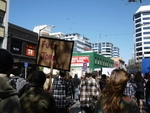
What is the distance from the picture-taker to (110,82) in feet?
9.45

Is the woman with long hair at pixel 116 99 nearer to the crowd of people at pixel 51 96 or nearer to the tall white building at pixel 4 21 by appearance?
the crowd of people at pixel 51 96

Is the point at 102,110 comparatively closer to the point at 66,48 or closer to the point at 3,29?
the point at 66,48

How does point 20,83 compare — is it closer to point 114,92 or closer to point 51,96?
point 51,96

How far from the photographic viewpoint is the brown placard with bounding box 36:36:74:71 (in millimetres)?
5411

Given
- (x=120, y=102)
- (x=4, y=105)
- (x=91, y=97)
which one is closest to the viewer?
(x=4, y=105)

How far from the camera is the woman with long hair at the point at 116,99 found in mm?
→ 2734

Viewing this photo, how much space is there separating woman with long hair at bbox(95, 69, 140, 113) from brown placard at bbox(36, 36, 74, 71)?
8.49 ft

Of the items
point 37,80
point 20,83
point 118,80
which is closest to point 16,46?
point 20,83

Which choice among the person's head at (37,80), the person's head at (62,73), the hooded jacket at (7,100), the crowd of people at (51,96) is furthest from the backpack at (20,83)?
the hooded jacket at (7,100)

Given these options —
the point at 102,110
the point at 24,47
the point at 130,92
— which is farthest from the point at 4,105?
the point at 24,47

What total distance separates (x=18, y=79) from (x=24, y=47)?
24.5 metres

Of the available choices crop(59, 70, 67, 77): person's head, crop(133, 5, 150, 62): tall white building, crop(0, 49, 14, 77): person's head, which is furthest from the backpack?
crop(133, 5, 150, 62): tall white building

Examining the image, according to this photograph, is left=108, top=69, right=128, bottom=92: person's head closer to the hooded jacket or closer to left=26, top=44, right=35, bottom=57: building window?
the hooded jacket

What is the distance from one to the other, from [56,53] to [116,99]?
2951 millimetres
